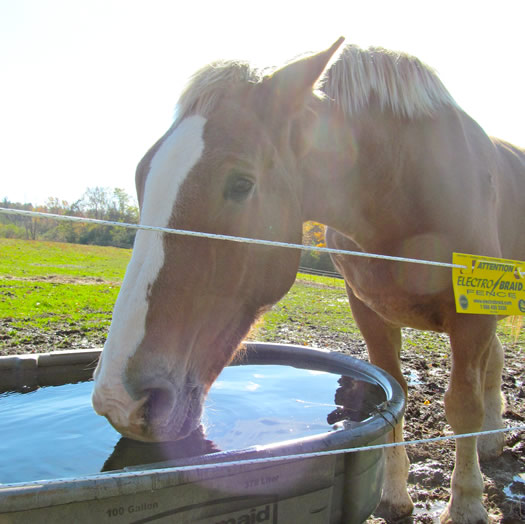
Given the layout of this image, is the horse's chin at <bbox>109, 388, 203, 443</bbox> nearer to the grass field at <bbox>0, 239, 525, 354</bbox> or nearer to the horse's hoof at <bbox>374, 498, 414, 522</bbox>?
the grass field at <bbox>0, 239, 525, 354</bbox>

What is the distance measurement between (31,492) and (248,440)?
138 cm

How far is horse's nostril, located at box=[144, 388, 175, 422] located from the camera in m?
1.38

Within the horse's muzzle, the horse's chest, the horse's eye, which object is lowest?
the horse's muzzle

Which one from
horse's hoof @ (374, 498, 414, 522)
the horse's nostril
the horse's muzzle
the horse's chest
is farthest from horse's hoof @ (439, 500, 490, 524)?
the horse's nostril

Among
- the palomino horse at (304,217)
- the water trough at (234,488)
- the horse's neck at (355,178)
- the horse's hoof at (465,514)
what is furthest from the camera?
the horse's hoof at (465,514)

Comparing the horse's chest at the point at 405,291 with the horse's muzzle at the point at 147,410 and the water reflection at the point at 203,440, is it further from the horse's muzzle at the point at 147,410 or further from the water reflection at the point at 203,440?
the horse's muzzle at the point at 147,410

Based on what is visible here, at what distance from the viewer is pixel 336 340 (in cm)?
711

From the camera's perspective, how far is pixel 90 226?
6.22 metres

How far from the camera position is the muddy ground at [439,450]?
8.55 feet

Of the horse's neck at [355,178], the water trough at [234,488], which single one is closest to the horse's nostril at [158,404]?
the water trough at [234,488]

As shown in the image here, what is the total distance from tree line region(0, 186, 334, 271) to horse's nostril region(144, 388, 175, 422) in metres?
1.21

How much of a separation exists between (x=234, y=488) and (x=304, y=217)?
4.52 ft

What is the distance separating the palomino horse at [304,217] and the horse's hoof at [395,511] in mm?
13

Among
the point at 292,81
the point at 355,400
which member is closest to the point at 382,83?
the point at 292,81
